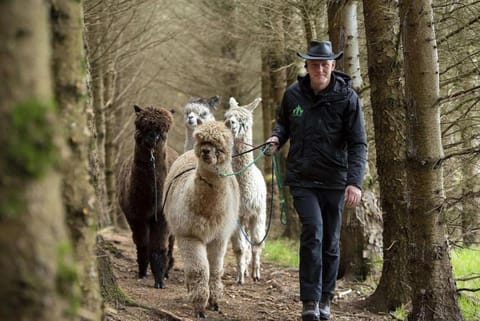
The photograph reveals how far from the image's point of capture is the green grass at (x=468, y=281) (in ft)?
19.6

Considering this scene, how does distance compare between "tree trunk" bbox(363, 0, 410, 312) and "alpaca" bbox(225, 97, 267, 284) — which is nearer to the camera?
"tree trunk" bbox(363, 0, 410, 312)

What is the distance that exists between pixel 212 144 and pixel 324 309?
Answer: 5.76ft

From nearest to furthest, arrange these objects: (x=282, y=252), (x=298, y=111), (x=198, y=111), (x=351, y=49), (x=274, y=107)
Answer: (x=298, y=111) < (x=351, y=49) < (x=198, y=111) < (x=282, y=252) < (x=274, y=107)

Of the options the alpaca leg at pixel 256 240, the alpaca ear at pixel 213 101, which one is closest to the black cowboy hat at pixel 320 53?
the alpaca leg at pixel 256 240

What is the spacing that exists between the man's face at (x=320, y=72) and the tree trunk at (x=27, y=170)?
377cm

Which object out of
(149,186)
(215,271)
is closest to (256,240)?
(149,186)

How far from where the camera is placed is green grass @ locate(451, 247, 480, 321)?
19.6ft

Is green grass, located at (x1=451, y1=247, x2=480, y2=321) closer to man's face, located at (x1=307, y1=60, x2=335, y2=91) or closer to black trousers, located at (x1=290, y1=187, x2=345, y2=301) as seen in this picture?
black trousers, located at (x1=290, y1=187, x2=345, y2=301)

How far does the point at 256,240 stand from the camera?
8.98 metres

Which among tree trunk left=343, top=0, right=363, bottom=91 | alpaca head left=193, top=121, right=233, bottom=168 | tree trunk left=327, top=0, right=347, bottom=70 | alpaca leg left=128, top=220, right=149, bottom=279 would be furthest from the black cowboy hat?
alpaca leg left=128, top=220, right=149, bottom=279

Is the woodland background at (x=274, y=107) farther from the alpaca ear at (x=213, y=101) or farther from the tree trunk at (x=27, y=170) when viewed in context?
the alpaca ear at (x=213, y=101)

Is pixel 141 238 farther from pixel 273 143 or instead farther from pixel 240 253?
pixel 273 143

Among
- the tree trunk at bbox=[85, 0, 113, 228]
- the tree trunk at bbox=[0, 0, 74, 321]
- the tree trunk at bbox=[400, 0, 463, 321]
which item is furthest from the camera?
the tree trunk at bbox=[85, 0, 113, 228]

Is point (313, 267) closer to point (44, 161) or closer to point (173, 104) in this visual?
point (44, 161)
